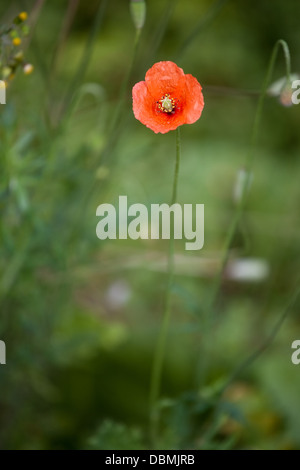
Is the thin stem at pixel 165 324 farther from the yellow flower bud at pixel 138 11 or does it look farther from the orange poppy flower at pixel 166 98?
the yellow flower bud at pixel 138 11

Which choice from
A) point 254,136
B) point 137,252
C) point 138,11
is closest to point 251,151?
point 254,136

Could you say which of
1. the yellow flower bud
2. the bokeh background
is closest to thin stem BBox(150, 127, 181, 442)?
the bokeh background

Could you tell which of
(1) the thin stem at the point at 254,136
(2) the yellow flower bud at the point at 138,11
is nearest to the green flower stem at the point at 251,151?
(1) the thin stem at the point at 254,136

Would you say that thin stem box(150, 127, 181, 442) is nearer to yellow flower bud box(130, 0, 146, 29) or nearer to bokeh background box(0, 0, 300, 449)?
bokeh background box(0, 0, 300, 449)

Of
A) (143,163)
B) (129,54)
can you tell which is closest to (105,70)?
(129,54)
